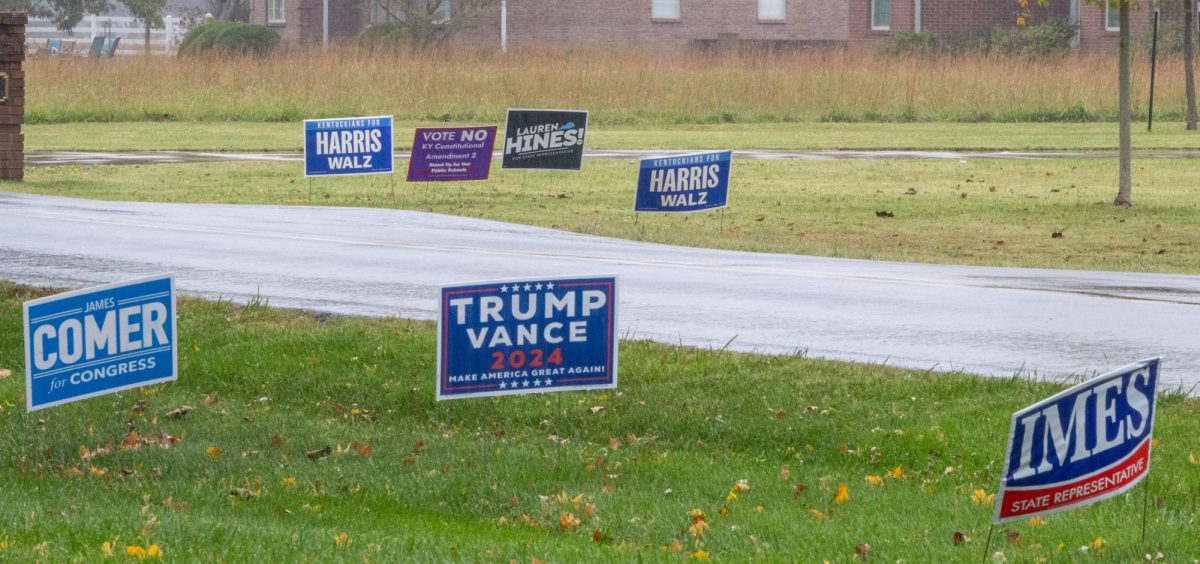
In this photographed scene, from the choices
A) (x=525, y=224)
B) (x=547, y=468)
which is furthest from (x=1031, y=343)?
(x=525, y=224)

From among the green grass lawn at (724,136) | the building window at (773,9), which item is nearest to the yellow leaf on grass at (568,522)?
the green grass lawn at (724,136)

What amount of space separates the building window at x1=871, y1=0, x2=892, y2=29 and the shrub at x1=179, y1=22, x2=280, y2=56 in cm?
2147

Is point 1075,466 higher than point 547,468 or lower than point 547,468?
higher

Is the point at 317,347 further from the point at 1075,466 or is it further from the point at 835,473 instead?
the point at 1075,466

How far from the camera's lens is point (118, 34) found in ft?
289

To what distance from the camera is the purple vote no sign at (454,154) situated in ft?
70.7

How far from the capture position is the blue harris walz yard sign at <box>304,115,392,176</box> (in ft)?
70.0

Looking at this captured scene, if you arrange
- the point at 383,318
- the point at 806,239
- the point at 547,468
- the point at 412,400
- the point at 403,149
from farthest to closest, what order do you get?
the point at 403,149 < the point at 806,239 < the point at 383,318 < the point at 412,400 < the point at 547,468

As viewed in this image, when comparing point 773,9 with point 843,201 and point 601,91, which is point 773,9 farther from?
point 843,201

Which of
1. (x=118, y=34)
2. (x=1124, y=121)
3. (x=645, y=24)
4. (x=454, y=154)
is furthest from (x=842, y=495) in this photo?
(x=118, y=34)

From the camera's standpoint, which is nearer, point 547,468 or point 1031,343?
point 547,468

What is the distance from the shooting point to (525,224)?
18.4 metres

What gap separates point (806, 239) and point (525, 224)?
3.12 metres

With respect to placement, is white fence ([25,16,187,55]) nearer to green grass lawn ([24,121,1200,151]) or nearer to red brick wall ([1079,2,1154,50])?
red brick wall ([1079,2,1154,50])
